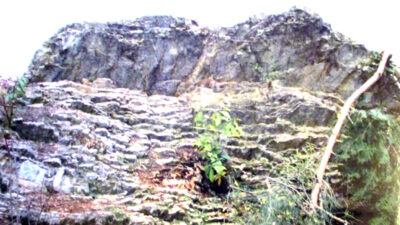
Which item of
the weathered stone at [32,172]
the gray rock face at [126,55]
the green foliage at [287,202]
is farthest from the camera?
the gray rock face at [126,55]

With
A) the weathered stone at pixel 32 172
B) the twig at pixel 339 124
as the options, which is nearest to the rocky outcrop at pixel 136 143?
the weathered stone at pixel 32 172

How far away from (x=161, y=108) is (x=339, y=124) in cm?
265

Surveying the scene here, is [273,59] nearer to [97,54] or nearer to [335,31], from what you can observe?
[335,31]

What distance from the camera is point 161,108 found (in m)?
5.25

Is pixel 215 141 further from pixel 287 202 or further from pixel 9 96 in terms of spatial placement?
pixel 9 96

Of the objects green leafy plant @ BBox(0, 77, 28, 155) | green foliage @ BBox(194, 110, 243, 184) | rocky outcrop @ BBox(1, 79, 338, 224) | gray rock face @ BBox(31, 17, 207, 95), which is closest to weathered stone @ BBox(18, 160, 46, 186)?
rocky outcrop @ BBox(1, 79, 338, 224)

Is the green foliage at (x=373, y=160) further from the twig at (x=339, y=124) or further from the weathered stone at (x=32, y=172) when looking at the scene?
the weathered stone at (x=32, y=172)

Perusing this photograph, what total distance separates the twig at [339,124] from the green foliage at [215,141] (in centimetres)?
110

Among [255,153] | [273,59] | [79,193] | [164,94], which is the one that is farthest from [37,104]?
[273,59]

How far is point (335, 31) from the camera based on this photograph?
19.6 ft

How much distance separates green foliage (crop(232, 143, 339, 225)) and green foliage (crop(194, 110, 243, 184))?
0.47m

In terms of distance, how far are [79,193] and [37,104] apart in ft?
5.51

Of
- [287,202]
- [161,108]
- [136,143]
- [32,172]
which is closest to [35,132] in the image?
[32,172]

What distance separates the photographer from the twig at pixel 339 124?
12.1ft
